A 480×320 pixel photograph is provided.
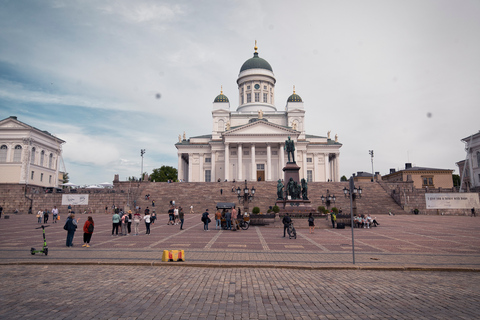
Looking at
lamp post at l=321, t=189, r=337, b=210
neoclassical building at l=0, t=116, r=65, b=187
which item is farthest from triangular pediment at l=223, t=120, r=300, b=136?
neoclassical building at l=0, t=116, r=65, b=187

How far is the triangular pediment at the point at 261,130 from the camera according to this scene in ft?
223

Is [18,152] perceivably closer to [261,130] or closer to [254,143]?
[254,143]

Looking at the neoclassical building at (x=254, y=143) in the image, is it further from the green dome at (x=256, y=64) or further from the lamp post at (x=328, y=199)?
the lamp post at (x=328, y=199)

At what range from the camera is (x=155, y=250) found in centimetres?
1345

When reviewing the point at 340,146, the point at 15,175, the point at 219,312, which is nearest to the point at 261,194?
the point at 340,146

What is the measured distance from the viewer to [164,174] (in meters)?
111

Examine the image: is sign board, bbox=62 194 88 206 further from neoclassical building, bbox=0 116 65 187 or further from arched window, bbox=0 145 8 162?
arched window, bbox=0 145 8 162

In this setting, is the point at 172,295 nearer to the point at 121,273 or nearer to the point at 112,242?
the point at 121,273

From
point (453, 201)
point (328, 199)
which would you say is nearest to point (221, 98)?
point (328, 199)

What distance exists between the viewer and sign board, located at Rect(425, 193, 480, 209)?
4273 centimetres

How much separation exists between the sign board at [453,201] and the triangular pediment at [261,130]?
1221 inches

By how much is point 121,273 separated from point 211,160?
213 ft

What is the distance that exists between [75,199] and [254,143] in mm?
36349


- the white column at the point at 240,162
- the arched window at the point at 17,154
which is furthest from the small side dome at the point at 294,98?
the arched window at the point at 17,154
